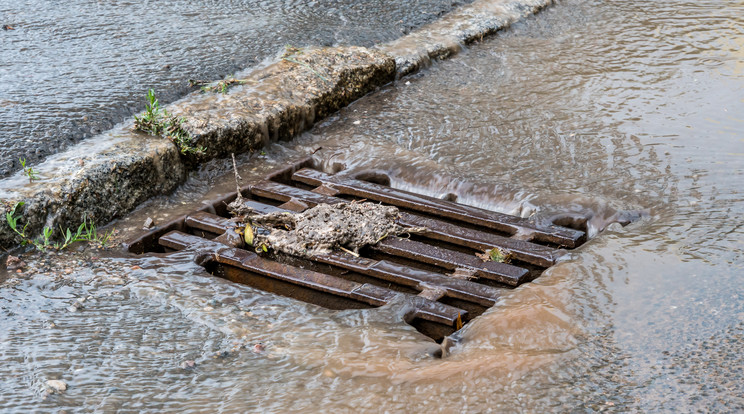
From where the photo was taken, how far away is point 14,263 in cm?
235

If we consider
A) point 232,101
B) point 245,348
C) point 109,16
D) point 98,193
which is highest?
point 109,16

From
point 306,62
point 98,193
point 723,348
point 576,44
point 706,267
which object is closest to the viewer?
point 723,348

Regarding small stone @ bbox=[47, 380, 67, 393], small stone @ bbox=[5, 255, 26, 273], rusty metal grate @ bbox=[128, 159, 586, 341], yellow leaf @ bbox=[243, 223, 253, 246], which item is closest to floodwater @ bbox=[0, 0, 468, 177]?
small stone @ bbox=[5, 255, 26, 273]

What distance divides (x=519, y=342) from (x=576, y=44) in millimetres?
3061

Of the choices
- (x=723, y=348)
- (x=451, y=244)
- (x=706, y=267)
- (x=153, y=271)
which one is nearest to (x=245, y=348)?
(x=153, y=271)

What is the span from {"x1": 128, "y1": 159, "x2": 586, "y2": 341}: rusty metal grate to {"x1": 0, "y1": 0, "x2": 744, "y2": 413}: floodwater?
0.12 meters

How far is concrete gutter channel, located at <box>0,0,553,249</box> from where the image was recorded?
254 centimetres

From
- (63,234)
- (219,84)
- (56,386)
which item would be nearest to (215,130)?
(219,84)

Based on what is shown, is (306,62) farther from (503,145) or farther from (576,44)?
(576,44)

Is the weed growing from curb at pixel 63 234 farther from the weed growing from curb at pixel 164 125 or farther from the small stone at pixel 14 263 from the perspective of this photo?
the weed growing from curb at pixel 164 125

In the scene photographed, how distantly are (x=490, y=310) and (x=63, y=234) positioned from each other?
1563mm

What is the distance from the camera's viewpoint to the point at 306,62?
364cm

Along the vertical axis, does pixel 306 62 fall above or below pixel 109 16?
below

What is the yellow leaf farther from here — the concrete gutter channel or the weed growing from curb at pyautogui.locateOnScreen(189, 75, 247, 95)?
the weed growing from curb at pyautogui.locateOnScreen(189, 75, 247, 95)
